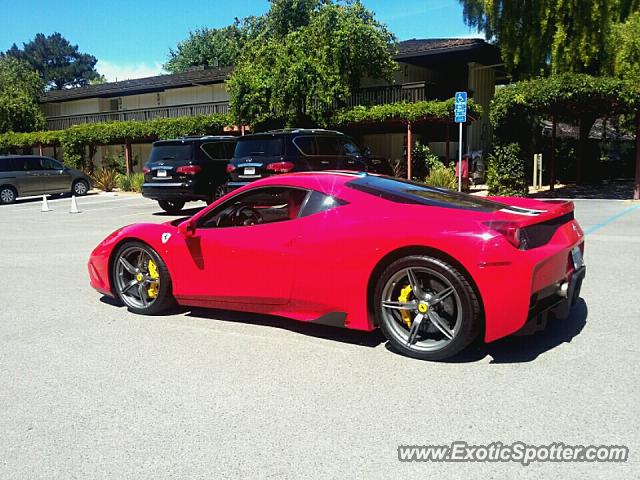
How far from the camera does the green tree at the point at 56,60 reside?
322 ft

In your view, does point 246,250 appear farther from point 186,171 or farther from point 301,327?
point 186,171

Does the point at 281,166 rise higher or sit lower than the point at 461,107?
lower

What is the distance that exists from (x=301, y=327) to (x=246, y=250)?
888 millimetres

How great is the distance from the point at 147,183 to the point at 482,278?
13.0 m

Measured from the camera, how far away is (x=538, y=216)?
4352 mm

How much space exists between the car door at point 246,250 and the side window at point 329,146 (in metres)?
9.10

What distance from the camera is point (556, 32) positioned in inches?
749

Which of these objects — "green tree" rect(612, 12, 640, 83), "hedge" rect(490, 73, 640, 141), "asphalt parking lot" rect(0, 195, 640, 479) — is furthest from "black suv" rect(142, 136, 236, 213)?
"green tree" rect(612, 12, 640, 83)

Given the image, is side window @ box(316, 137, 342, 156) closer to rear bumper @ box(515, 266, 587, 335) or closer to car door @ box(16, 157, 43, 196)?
rear bumper @ box(515, 266, 587, 335)

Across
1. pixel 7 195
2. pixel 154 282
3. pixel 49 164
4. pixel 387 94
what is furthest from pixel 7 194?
pixel 154 282

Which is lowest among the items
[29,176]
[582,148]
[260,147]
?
Result: [29,176]

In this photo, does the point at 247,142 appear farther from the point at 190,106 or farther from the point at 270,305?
the point at 190,106

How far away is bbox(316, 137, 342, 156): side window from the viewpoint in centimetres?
1437

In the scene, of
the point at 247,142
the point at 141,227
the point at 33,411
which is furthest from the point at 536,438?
the point at 247,142
